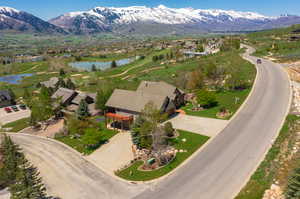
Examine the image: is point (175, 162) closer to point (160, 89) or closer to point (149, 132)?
point (149, 132)

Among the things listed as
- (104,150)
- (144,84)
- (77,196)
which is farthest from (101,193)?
(144,84)

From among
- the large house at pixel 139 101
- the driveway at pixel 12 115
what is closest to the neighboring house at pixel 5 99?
the driveway at pixel 12 115

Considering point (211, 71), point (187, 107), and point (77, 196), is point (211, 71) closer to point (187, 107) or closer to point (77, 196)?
point (187, 107)

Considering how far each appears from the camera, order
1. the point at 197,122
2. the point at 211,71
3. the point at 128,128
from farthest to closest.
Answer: the point at 211,71
the point at 128,128
the point at 197,122

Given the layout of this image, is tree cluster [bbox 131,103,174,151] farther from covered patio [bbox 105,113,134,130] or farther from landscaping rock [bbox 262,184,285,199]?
landscaping rock [bbox 262,184,285,199]

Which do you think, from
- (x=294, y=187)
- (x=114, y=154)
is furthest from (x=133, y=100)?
(x=294, y=187)

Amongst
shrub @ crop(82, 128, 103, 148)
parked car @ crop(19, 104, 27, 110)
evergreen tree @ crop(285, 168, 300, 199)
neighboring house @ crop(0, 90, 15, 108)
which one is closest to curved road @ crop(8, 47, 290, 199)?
shrub @ crop(82, 128, 103, 148)
